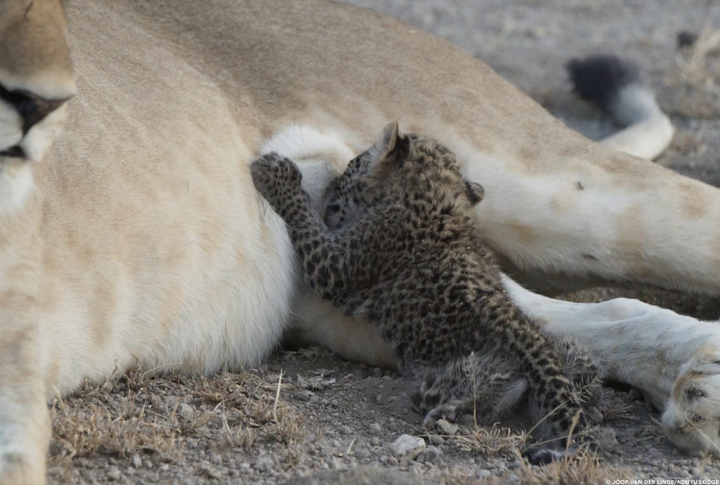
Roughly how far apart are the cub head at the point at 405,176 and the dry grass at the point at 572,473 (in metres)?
1.09

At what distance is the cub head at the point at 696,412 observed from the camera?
2.72 meters

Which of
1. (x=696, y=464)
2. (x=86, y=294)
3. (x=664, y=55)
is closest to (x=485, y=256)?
(x=696, y=464)

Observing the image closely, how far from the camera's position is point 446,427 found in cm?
276

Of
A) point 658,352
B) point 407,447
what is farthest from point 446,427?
point 658,352

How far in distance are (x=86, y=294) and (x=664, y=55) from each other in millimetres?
5291

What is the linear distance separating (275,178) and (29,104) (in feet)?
4.60

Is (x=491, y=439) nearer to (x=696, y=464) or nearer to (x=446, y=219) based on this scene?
(x=696, y=464)

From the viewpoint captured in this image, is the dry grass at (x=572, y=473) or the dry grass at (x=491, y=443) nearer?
the dry grass at (x=572, y=473)

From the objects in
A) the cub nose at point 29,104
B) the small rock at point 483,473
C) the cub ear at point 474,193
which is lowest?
the small rock at point 483,473

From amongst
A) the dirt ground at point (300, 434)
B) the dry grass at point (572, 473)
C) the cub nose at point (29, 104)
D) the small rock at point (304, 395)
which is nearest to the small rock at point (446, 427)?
the dirt ground at point (300, 434)

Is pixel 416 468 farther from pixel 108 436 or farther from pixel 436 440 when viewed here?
pixel 108 436

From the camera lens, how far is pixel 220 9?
3.91 m

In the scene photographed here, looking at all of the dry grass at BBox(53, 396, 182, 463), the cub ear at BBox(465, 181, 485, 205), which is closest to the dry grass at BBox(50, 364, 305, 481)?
the dry grass at BBox(53, 396, 182, 463)

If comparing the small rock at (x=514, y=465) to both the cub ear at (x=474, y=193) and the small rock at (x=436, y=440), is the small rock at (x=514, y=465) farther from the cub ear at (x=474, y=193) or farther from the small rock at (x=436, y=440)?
the cub ear at (x=474, y=193)
